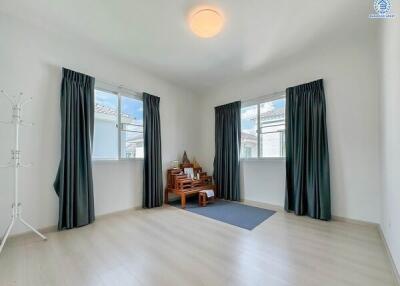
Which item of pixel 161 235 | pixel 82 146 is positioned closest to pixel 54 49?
pixel 82 146

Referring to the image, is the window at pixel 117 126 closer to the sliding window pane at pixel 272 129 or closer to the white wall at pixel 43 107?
the white wall at pixel 43 107

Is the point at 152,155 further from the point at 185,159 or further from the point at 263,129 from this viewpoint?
the point at 263,129

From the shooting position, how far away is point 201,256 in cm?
190

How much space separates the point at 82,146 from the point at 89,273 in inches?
67.7

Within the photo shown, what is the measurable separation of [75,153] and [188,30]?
2.29m

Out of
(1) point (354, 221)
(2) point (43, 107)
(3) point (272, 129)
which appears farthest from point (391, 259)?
(2) point (43, 107)

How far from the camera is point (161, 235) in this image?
2.41 metres

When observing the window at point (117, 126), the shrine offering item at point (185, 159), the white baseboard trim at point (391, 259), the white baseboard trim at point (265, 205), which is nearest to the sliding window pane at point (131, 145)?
the window at point (117, 126)

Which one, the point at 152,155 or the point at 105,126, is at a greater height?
the point at 105,126

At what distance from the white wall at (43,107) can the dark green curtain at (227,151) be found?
6.61 ft

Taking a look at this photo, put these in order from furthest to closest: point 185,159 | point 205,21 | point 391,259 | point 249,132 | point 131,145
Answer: point 185,159 → point 249,132 → point 131,145 → point 205,21 → point 391,259

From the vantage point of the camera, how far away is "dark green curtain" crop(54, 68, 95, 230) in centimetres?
254

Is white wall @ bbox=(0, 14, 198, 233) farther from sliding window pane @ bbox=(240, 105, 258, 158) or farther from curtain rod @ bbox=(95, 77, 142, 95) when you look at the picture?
sliding window pane @ bbox=(240, 105, 258, 158)

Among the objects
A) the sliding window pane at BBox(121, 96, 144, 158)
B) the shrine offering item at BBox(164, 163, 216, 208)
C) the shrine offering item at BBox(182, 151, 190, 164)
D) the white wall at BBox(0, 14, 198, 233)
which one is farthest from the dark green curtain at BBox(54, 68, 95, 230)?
the shrine offering item at BBox(182, 151, 190, 164)
